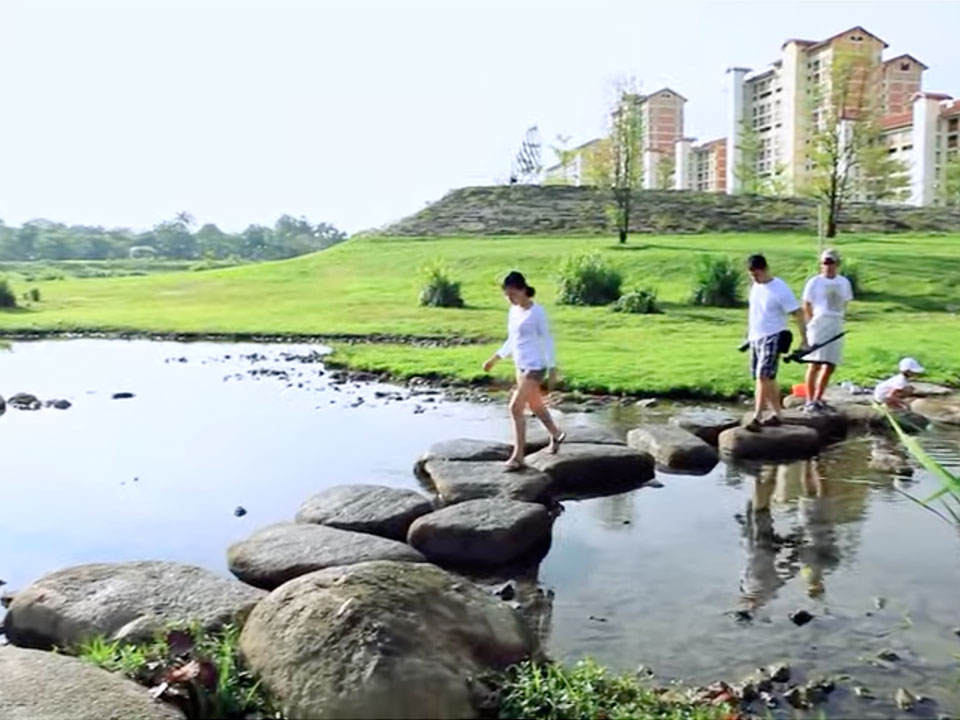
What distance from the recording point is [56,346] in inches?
942

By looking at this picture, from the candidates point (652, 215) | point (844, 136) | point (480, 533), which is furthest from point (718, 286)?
point (480, 533)

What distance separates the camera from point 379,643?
438cm

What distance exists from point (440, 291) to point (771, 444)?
18551 mm

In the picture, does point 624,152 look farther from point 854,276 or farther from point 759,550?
point 759,550

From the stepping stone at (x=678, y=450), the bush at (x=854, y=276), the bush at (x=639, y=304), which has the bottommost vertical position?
the stepping stone at (x=678, y=450)

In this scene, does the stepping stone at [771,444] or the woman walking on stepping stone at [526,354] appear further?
the stepping stone at [771,444]

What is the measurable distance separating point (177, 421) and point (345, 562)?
310 inches

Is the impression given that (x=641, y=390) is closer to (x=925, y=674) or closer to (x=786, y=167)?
(x=925, y=674)

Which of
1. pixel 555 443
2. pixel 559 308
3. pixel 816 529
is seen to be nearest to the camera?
pixel 816 529

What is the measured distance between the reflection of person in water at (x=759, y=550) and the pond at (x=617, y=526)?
2 cm

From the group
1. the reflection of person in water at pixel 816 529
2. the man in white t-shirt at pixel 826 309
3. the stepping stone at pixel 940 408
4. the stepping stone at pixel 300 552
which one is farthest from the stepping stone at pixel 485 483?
the stepping stone at pixel 940 408

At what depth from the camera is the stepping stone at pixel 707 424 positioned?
11391 millimetres

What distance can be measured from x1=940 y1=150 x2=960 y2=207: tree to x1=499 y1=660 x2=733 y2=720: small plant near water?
45.4m

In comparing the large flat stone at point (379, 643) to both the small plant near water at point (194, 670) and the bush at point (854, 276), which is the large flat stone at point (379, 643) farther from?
the bush at point (854, 276)
